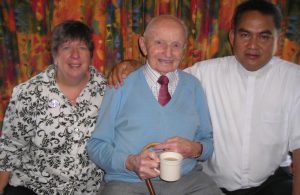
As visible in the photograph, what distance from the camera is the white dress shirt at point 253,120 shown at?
6.21ft

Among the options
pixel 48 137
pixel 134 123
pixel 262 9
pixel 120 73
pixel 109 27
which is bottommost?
pixel 48 137

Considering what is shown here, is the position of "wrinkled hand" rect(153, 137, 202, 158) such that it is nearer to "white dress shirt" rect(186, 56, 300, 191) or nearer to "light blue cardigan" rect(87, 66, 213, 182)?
"light blue cardigan" rect(87, 66, 213, 182)

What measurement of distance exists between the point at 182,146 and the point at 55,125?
0.75 metres

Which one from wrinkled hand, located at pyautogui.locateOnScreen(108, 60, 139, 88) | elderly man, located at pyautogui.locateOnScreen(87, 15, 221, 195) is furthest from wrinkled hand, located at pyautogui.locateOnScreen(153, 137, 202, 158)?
wrinkled hand, located at pyautogui.locateOnScreen(108, 60, 139, 88)

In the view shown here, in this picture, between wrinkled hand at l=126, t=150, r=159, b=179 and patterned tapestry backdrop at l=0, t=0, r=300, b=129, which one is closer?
wrinkled hand at l=126, t=150, r=159, b=179

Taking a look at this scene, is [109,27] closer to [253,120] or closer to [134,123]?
[134,123]

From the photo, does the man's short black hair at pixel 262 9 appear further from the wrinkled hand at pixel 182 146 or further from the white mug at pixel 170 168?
the white mug at pixel 170 168

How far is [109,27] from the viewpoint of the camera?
2289 mm

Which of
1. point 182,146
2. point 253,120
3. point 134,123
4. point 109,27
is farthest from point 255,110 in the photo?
point 109,27

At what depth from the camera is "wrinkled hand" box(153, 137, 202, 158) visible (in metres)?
1.57

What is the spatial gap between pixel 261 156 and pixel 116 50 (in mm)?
1276

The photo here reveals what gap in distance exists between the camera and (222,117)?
1959 millimetres

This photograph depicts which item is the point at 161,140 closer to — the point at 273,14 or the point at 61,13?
the point at 273,14

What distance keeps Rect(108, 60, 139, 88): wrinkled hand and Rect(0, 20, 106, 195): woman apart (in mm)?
163
